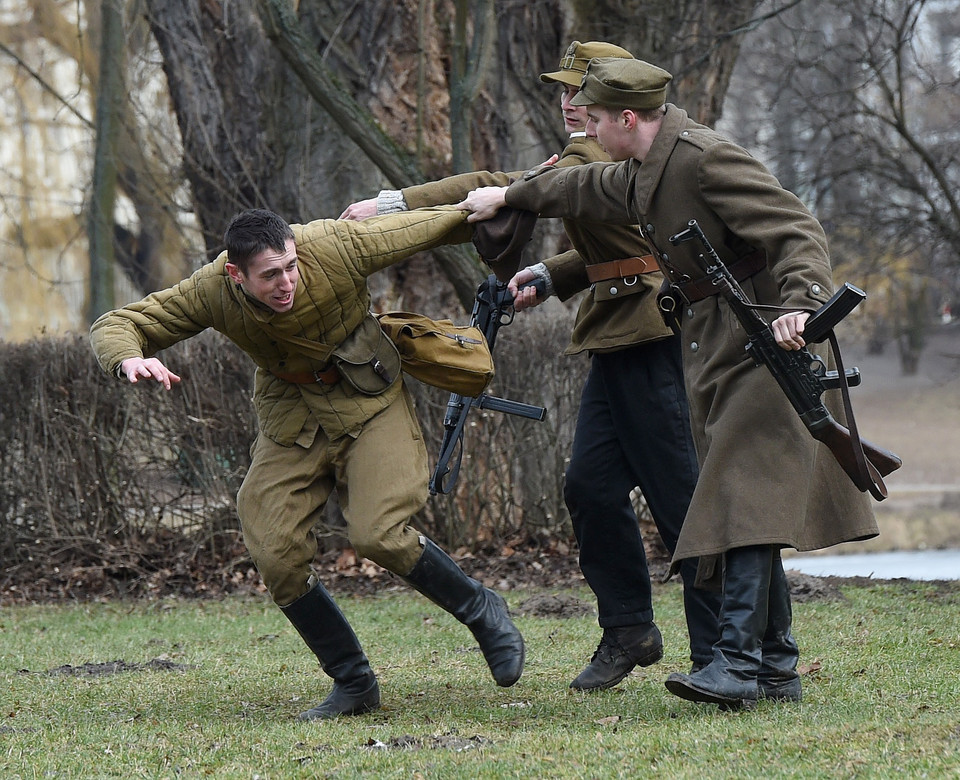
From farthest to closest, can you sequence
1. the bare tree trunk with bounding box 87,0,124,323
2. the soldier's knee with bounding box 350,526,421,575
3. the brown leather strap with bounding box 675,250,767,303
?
1. the bare tree trunk with bounding box 87,0,124,323
2. the soldier's knee with bounding box 350,526,421,575
3. the brown leather strap with bounding box 675,250,767,303

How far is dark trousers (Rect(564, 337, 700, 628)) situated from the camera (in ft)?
16.7

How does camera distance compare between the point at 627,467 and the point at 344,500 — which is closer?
the point at 344,500

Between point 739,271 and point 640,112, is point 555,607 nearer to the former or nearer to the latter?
point 739,271

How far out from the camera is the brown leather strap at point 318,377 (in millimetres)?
4988

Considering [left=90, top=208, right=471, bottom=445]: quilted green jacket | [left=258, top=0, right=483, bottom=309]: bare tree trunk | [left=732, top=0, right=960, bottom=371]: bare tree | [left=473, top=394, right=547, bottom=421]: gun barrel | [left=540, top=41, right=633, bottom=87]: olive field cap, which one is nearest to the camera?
[left=90, top=208, right=471, bottom=445]: quilted green jacket

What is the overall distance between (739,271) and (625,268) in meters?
0.73

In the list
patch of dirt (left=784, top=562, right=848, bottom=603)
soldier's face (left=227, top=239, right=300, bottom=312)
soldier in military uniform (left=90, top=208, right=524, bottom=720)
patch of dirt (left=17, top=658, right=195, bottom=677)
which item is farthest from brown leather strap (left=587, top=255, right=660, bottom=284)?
patch of dirt (left=784, top=562, right=848, bottom=603)

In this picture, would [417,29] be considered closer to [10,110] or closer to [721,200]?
[721,200]

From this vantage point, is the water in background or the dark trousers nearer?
the dark trousers

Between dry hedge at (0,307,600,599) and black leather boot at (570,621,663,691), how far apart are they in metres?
4.31

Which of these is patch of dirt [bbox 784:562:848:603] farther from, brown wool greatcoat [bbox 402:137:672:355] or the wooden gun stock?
the wooden gun stock

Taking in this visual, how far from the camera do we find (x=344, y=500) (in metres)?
5.11

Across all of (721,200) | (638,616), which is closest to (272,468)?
(638,616)

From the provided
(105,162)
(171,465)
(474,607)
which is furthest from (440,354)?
(105,162)
